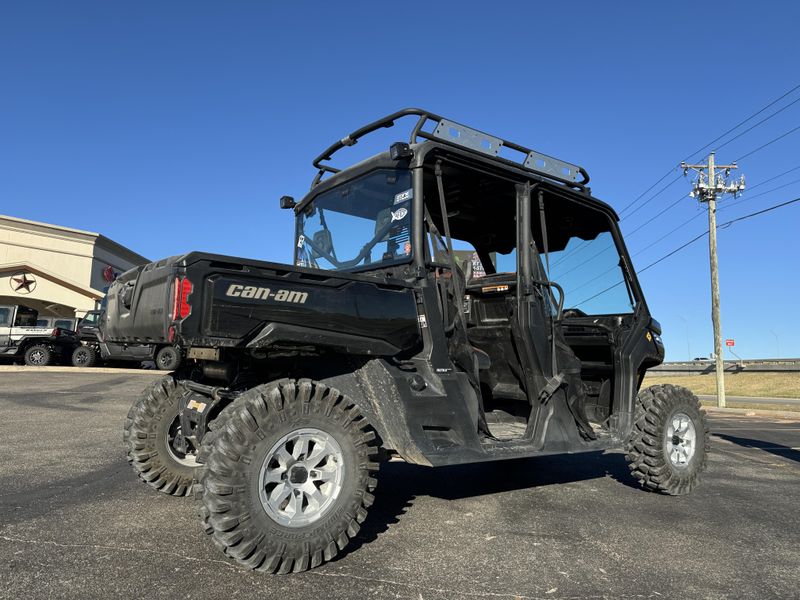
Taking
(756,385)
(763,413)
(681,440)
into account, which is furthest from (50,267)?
(756,385)

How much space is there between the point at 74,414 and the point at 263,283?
323 inches

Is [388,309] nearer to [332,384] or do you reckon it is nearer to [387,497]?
[332,384]

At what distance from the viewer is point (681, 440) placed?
18.6 feet

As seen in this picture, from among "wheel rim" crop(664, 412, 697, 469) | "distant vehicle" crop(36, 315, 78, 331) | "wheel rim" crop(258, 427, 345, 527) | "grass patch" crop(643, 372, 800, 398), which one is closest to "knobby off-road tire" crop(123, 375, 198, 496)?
"wheel rim" crop(258, 427, 345, 527)

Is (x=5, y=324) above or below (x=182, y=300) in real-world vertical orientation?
above

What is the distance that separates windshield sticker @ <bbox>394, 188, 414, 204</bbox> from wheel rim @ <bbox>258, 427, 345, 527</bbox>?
189cm

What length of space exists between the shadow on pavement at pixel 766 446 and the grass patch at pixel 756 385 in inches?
728

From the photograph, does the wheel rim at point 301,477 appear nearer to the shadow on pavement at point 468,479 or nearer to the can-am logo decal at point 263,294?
the shadow on pavement at point 468,479

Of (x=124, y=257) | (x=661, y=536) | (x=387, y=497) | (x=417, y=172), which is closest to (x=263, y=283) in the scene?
(x=417, y=172)

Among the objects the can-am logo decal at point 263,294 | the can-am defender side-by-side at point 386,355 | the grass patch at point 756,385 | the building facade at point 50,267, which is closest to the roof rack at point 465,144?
the can-am defender side-by-side at point 386,355

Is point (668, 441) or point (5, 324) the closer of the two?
point (668, 441)

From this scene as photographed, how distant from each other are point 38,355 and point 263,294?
2272cm

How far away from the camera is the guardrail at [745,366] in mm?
34987

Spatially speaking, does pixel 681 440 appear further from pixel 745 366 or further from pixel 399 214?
pixel 745 366
